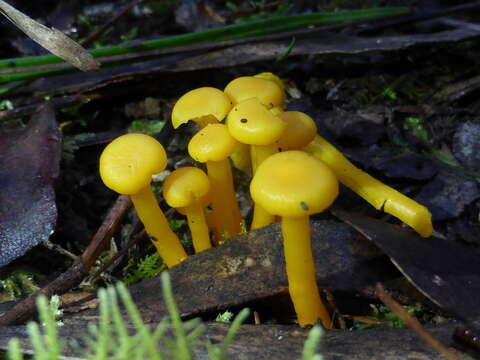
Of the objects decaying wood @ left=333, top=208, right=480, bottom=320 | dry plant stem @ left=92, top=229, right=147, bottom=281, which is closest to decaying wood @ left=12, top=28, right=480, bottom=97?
dry plant stem @ left=92, top=229, right=147, bottom=281

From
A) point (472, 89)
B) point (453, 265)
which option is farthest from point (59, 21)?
point (453, 265)

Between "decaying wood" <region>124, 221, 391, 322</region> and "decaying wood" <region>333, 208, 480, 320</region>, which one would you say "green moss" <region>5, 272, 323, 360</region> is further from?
"decaying wood" <region>333, 208, 480, 320</region>

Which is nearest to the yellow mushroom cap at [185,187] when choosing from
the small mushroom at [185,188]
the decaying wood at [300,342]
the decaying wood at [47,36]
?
the small mushroom at [185,188]

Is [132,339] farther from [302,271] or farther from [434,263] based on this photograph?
[434,263]

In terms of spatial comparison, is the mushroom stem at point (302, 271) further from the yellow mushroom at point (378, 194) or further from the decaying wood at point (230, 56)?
the decaying wood at point (230, 56)

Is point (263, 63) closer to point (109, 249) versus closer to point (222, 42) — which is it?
point (222, 42)
